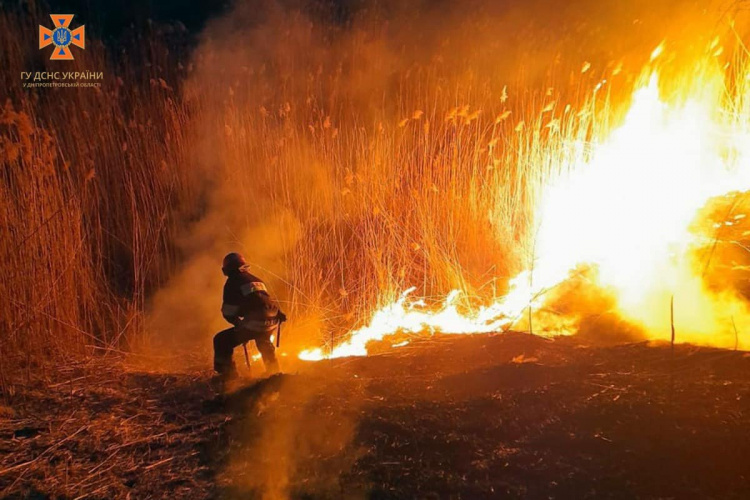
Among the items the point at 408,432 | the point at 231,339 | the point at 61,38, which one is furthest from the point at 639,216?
the point at 61,38

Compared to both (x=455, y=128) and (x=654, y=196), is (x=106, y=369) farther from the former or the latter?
(x=654, y=196)

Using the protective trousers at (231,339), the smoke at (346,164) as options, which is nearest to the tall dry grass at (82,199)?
the smoke at (346,164)

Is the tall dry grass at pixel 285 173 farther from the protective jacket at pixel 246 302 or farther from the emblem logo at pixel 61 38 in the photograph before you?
the protective jacket at pixel 246 302

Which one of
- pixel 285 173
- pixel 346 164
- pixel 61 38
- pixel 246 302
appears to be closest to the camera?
pixel 246 302

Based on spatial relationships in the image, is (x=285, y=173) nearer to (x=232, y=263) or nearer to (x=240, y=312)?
(x=232, y=263)

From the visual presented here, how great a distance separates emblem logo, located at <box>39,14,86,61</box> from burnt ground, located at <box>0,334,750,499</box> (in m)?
4.64

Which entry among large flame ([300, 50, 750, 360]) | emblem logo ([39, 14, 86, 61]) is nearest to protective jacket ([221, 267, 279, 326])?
large flame ([300, 50, 750, 360])

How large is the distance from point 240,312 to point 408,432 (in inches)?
65.1

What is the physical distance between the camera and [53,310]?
413cm

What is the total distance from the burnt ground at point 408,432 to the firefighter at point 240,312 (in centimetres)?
25

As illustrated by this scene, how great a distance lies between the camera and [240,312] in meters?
3.90

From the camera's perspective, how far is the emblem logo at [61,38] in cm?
652

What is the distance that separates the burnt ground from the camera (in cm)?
259

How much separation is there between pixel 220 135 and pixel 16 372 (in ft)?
10.7
